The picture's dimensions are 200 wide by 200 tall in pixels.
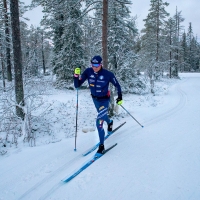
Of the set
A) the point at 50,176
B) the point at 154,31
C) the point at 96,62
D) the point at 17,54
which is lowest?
the point at 50,176

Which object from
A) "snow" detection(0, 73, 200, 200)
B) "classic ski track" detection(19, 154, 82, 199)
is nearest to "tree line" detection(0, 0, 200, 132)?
"snow" detection(0, 73, 200, 200)

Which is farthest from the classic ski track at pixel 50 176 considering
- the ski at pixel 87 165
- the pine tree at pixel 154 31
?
the pine tree at pixel 154 31

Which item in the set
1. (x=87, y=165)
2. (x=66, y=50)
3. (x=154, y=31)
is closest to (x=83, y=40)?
(x=66, y=50)

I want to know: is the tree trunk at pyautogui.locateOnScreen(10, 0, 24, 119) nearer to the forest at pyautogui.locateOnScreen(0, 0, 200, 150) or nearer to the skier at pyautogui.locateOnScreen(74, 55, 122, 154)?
the forest at pyautogui.locateOnScreen(0, 0, 200, 150)

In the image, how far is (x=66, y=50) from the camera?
57.7 ft

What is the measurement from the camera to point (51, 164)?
4066 millimetres

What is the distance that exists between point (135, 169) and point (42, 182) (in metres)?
1.99

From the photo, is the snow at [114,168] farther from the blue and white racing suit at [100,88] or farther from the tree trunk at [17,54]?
the tree trunk at [17,54]

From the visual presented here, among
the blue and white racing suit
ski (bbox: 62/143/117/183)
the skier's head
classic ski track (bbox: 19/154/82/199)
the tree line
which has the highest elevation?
the tree line

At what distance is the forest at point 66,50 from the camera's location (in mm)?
6164

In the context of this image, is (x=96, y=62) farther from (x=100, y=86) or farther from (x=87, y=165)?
(x=87, y=165)

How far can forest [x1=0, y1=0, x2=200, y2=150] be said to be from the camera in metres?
6.16

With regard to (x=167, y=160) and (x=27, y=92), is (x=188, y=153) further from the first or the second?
(x=27, y=92)

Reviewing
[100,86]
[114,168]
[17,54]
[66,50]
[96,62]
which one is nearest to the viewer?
[114,168]
